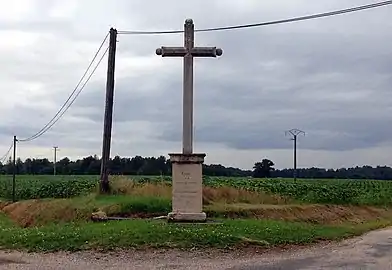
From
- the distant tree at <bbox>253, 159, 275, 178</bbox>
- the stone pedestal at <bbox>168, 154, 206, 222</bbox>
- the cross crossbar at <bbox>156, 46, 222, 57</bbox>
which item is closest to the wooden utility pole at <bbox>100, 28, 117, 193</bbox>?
the cross crossbar at <bbox>156, 46, 222, 57</bbox>

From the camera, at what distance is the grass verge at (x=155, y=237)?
47.6 feet

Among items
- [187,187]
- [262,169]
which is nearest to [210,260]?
[187,187]

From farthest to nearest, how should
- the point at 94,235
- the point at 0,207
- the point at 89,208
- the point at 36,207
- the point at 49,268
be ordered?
the point at 0,207
the point at 36,207
the point at 89,208
the point at 94,235
the point at 49,268

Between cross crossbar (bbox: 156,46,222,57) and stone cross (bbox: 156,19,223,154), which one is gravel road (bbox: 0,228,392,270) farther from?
cross crossbar (bbox: 156,46,222,57)

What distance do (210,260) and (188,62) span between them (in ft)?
22.3

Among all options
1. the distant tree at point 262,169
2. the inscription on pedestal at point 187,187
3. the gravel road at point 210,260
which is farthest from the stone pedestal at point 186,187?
the distant tree at point 262,169

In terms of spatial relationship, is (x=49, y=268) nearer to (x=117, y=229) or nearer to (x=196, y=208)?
(x=117, y=229)

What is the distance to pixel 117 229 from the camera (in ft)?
52.6

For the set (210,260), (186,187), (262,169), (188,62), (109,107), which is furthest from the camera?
(262,169)

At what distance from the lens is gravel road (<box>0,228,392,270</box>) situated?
1259 cm

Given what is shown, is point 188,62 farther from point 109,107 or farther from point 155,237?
point 109,107

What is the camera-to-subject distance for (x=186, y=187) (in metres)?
18.1

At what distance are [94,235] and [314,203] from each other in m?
21.1

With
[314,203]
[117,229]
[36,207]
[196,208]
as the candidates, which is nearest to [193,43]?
[196,208]
